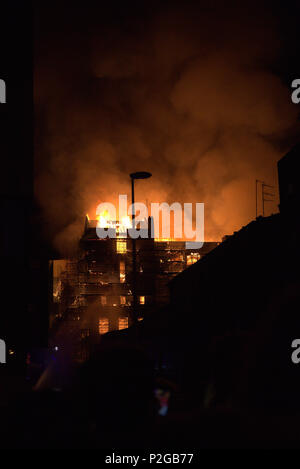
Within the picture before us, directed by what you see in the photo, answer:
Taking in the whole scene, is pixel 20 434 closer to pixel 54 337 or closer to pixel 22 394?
pixel 22 394

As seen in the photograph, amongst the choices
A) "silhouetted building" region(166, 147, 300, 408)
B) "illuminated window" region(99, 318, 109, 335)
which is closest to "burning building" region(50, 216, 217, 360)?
"illuminated window" region(99, 318, 109, 335)

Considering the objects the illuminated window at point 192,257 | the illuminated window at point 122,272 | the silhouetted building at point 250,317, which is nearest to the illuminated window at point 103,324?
the illuminated window at point 122,272

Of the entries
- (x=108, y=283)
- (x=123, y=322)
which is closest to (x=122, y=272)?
(x=108, y=283)

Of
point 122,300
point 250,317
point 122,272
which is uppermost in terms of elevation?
point 250,317

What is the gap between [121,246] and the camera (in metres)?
50.8

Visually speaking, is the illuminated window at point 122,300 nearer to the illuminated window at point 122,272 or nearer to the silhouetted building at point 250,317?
Result: the illuminated window at point 122,272

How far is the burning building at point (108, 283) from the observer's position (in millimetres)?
44250

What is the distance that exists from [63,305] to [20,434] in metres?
44.1

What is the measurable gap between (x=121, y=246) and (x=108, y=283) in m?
7.02

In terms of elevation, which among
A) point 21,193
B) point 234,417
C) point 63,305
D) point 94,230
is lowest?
point 63,305

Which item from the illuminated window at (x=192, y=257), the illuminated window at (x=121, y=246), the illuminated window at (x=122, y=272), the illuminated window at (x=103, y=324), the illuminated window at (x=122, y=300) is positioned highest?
the illuminated window at (x=121, y=246)

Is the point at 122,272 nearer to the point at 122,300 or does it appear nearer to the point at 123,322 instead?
the point at 122,300

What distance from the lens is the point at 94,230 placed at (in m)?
59.5
